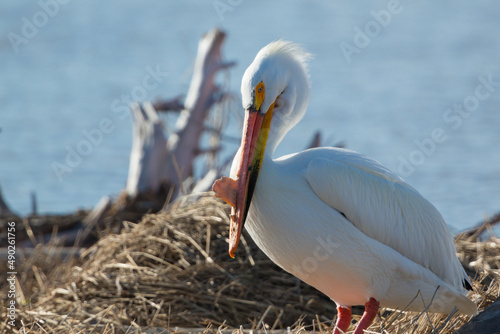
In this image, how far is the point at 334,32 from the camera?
14.6 metres

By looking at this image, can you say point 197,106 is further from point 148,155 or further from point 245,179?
point 245,179

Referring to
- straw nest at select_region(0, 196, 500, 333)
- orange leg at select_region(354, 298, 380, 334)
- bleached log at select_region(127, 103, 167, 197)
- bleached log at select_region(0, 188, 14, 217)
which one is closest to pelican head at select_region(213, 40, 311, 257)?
orange leg at select_region(354, 298, 380, 334)

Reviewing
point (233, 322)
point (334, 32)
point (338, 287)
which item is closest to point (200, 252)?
point (233, 322)

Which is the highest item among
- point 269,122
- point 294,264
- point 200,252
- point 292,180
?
point 269,122

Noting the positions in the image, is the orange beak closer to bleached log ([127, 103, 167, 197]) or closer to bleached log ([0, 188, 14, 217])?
bleached log ([127, 103, 167, 197])

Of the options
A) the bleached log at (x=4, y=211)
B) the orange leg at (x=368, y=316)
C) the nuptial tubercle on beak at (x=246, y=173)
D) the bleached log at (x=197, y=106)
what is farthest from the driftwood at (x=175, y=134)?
the orange leg at (x=368, y=316)

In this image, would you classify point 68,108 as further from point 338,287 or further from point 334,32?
point 338,287

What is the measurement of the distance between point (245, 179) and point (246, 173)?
0.03 meters

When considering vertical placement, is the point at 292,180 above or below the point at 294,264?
above

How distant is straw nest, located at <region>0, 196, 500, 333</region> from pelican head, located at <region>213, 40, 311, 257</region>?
833 millimetres

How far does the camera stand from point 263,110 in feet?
10.6

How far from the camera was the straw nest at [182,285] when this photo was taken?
12.8 ft

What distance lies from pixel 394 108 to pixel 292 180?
8.04 metres

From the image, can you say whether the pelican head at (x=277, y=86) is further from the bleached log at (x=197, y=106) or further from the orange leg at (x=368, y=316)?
the bleached log at (x=197, y=106)
